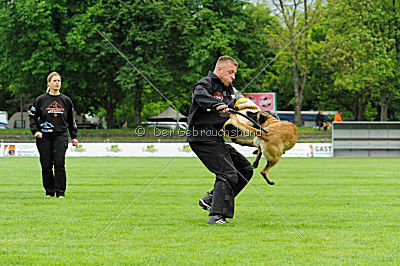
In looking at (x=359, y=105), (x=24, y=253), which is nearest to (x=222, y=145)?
(x=24, y=253)

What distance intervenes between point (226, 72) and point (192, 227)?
2023 millimetres

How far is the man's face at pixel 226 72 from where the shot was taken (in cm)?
861

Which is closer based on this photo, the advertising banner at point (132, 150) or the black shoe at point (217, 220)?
the black shoe at point (217, 220)

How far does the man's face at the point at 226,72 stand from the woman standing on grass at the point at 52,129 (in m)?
4.08

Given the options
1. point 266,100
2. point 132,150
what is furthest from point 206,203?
point 266,100

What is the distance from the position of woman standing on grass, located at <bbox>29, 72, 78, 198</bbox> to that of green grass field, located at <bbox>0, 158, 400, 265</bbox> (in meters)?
0.54

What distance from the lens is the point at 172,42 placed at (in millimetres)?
44594

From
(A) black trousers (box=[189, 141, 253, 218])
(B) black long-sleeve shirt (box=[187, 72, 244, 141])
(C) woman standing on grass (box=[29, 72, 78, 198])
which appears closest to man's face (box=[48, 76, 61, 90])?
(C) woman standing on grass (box=[29, 72, 78, 198])

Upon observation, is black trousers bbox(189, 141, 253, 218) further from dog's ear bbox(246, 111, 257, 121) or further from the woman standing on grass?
the woman standing on grass

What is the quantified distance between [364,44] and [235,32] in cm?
946

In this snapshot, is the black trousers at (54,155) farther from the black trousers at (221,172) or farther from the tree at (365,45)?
the tree at (365,45)

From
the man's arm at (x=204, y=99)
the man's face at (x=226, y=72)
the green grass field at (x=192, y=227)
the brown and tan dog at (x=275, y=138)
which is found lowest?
the green grass field at (x=192, y=227)

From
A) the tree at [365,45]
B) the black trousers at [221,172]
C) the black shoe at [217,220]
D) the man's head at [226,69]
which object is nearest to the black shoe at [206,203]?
the black trousers at [221,172]

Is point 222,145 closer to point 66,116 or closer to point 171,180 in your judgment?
point 66,116
